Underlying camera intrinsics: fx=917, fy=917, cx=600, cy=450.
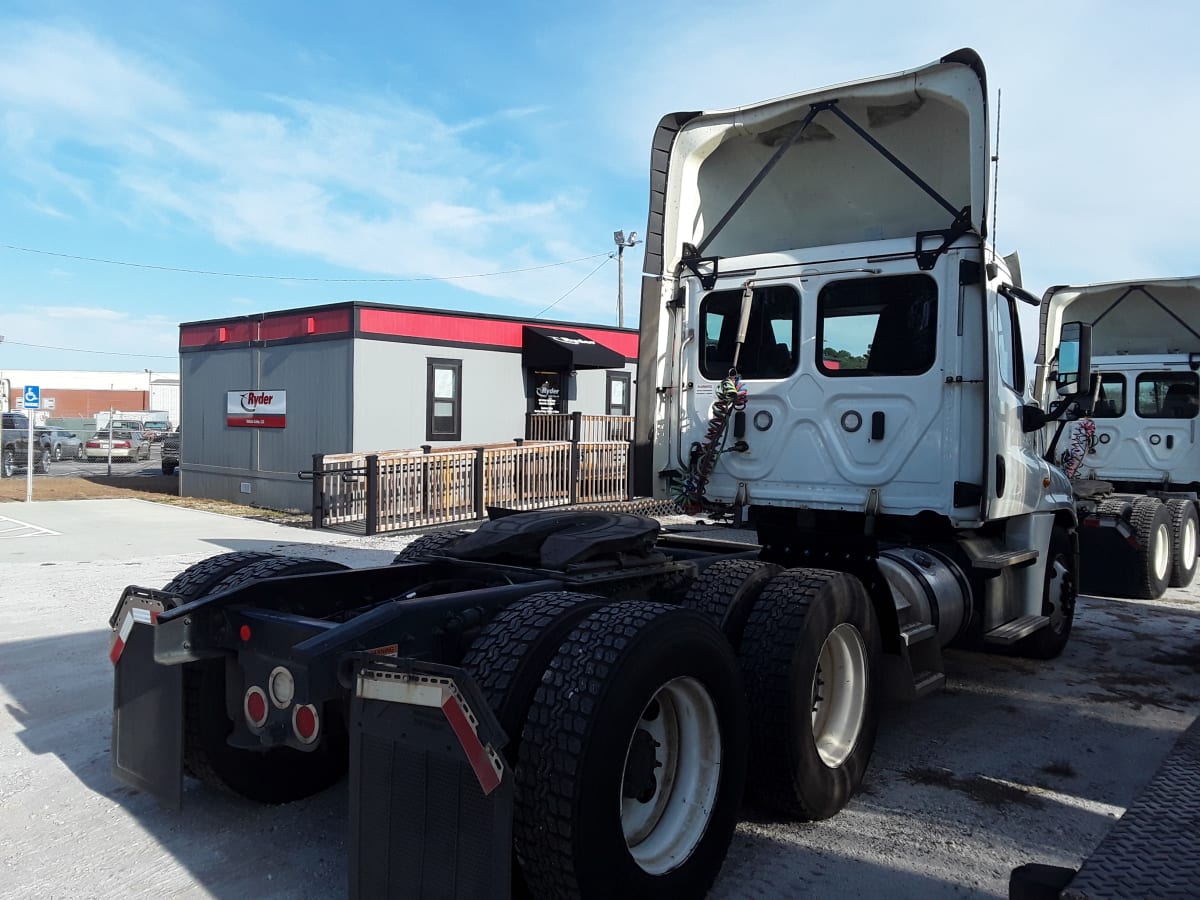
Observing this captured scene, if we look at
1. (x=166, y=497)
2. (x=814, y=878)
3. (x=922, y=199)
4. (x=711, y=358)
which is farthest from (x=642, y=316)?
(x=166, y=497)

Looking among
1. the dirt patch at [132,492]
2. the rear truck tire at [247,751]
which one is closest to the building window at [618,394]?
the dirt patch at [132,492]

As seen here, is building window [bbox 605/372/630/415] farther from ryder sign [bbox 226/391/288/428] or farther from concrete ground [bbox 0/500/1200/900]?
concrete ground [bbox 0/500/1200/900]

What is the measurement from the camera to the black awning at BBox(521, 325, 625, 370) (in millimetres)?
18562

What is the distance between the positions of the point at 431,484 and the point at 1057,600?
9.45 meters

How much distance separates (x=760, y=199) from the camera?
611 centimetres

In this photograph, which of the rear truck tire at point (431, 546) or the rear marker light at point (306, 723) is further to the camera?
the rear truck tire at point (431, 546)

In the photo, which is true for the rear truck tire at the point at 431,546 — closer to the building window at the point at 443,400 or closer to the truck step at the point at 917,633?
the truck step at the point at 917,633

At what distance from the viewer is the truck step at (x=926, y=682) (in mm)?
4570

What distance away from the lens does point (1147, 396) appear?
10906 mm

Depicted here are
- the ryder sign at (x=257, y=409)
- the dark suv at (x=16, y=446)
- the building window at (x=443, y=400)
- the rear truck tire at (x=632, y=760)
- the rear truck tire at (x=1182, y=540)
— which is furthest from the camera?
the dark suv at (x=16, y=446)

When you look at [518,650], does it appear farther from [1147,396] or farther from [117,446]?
[117,446]

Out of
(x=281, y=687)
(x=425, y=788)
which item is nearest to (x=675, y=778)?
(x=425, y=788)

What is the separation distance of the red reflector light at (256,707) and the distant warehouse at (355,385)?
13473 mm

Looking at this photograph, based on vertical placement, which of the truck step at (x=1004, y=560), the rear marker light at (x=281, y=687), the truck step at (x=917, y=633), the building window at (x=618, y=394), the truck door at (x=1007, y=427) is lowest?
the truck step at (x=917, y=633)
